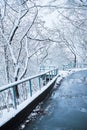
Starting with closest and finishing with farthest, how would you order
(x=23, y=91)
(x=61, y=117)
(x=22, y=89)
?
1. (x=61, y=117)
2. (x=23, y=91)
3. (x=22, y=89)

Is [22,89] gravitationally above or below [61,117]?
below

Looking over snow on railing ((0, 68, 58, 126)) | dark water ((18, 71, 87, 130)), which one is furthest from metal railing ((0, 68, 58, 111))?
dark water ((18, 71, 87, 130))

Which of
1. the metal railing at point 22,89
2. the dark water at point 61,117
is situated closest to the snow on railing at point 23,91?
the metal railing at point 22,89

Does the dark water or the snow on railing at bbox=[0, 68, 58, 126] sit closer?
the dark water

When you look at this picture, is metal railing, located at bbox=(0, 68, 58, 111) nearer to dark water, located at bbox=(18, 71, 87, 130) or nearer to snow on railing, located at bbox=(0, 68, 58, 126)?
snow on railing, located at bbox=(0, 68, 58, 126)

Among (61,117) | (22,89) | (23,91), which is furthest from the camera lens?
(22,89)

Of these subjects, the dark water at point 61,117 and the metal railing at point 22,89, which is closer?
the dark water at point 61,117

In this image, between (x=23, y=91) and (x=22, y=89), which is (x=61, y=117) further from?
(x=22, y=89)

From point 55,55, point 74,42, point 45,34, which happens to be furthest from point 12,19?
point 55,55

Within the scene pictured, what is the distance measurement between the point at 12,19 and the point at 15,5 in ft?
6.27

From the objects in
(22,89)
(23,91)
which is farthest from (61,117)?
(22,89)

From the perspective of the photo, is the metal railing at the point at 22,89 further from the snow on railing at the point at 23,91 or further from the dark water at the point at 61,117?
the dark water at the point at 61,117

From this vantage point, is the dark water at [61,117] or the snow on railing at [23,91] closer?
the dark water at [61,117]

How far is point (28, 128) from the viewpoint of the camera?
5.36m
